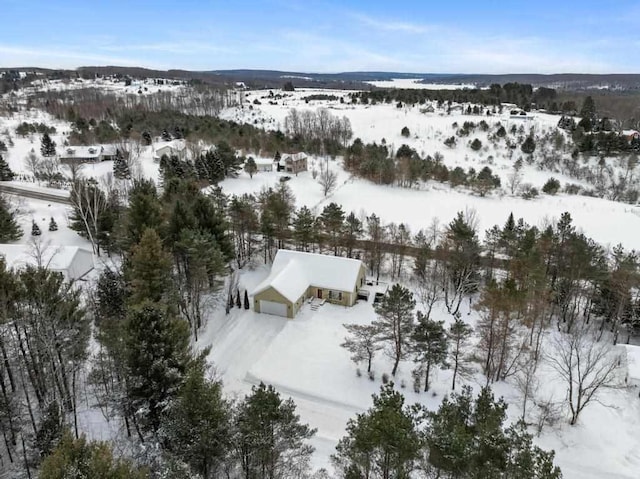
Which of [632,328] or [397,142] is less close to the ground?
[397,142]

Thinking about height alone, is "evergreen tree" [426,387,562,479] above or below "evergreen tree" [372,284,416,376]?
above

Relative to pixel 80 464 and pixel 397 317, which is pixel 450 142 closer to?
pixel 397 317

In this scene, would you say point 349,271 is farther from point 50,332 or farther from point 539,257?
point 50,332

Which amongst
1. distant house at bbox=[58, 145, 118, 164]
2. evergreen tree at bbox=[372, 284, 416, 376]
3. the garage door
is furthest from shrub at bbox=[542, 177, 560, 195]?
distant house at bbox=[58, 145, 118, 164]

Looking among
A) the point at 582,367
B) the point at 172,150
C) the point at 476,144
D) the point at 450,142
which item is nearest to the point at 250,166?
the point at 172,150

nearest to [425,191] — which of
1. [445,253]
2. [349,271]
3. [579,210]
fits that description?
[579,210]

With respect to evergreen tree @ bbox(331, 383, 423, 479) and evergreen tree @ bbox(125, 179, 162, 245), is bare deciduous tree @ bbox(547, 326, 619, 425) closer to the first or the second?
evergreen tree @ bbox(331, 383, 423, 479)

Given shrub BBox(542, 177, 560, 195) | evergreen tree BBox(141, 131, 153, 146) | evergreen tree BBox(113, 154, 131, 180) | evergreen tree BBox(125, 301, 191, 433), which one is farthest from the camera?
evergreen tree BBox(141, 131, 153, 146)
